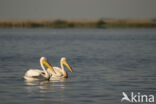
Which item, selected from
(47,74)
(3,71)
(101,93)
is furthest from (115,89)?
(3,71)

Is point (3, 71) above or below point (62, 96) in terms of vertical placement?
above

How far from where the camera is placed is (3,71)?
17.8 metres

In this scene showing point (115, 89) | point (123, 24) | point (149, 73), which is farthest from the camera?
point (123, 24)

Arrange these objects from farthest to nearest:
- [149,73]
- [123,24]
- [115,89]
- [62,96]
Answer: [123,24] < [149,73] < [115,89] < [62,96]

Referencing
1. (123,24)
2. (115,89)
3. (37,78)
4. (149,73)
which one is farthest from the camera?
(123,24)

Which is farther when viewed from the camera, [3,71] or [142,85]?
[3,71]

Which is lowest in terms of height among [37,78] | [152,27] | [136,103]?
[136,103]

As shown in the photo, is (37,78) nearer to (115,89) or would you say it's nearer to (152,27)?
(115,89)

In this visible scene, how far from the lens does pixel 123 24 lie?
8819 centimetres

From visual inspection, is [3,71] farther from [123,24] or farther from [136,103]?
[123,24]

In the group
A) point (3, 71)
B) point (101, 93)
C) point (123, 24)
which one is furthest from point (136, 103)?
point (123, 24)

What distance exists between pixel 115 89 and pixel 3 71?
5.78m

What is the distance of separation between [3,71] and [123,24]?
7158 cm

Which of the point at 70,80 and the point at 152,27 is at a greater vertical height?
the point at 152,27
